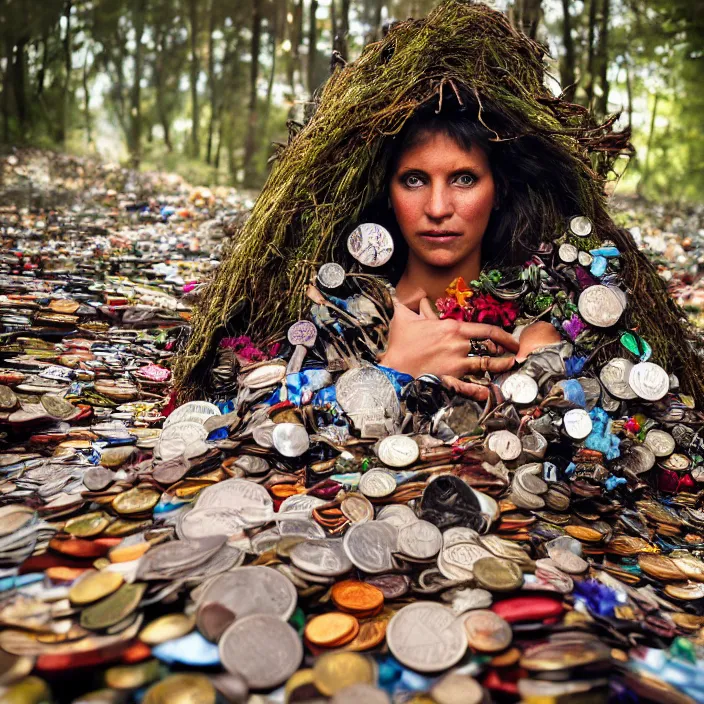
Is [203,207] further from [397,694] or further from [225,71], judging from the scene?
[225,71]

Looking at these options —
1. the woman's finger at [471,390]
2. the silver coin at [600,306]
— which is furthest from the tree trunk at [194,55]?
the woman's finger at [471,390]

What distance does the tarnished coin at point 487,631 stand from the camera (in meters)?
2.01

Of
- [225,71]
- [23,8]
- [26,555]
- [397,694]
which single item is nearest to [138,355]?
[26,555]

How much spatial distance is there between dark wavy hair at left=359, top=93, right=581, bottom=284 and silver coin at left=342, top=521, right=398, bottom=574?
7.10ft

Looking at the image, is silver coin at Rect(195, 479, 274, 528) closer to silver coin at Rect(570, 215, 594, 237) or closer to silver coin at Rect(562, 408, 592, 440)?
silver coin at Rect(562, 408, 592, 440)

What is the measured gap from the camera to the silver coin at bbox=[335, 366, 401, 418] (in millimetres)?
3441

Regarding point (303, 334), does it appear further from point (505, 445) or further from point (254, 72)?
point (254, 72)

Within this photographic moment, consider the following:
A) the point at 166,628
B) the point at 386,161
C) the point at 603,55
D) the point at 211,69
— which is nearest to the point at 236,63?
the point at 211,69

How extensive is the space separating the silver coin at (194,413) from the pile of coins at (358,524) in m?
0.01

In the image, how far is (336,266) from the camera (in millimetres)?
3928

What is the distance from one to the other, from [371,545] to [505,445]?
1.03 m

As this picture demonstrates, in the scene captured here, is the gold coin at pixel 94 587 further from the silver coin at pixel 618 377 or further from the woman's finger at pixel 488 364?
the silver coin at pixel 618 377

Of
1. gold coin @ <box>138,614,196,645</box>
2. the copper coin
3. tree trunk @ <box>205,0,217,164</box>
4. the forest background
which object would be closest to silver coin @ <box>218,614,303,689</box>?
gold coin @ <box>138,614,196,645</box>

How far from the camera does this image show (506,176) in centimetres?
401
